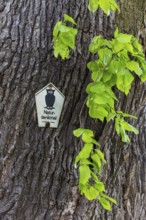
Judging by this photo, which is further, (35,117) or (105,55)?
(35,117)

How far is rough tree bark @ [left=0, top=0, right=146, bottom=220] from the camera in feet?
5.31

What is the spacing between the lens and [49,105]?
1.65 metres

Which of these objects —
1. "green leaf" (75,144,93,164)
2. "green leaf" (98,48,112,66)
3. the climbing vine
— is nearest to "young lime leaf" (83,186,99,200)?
the climbing vine

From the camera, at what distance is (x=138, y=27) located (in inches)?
68.9

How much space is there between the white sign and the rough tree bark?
1.0 inches

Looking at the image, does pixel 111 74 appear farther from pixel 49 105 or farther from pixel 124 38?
pixel 49 105

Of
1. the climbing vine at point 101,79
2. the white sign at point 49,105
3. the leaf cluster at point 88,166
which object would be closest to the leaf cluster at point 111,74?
the climbing vine at point 101,79

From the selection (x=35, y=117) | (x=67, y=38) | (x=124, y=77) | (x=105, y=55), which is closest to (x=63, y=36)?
(x=67, y=38)

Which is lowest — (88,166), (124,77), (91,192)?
(91,192)

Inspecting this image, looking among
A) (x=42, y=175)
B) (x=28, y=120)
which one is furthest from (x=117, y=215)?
(x=28, y=120)

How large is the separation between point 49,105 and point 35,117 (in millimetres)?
96

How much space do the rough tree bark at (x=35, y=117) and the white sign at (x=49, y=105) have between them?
0.09 feet

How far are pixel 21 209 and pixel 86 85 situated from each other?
2.39ft

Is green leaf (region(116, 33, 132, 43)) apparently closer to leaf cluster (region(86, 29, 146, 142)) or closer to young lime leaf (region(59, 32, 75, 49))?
leaf cluster (region(86, 29, 146, 142))
